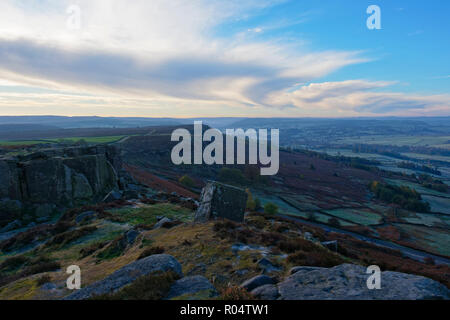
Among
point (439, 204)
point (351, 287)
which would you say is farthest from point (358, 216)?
point (351, 287)

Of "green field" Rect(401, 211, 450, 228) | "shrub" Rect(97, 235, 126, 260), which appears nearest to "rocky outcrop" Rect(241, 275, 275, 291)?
"shrub" Rect(97, 235, 126, 260)

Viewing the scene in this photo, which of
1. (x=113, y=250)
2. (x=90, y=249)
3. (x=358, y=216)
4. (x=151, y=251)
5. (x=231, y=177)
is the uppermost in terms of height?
(x=151, y=251)

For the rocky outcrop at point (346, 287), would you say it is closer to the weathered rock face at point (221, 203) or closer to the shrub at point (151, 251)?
the shrub at point (151, 251)

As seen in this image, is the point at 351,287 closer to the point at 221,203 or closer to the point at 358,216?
the point at 221,203

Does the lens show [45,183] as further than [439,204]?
No
